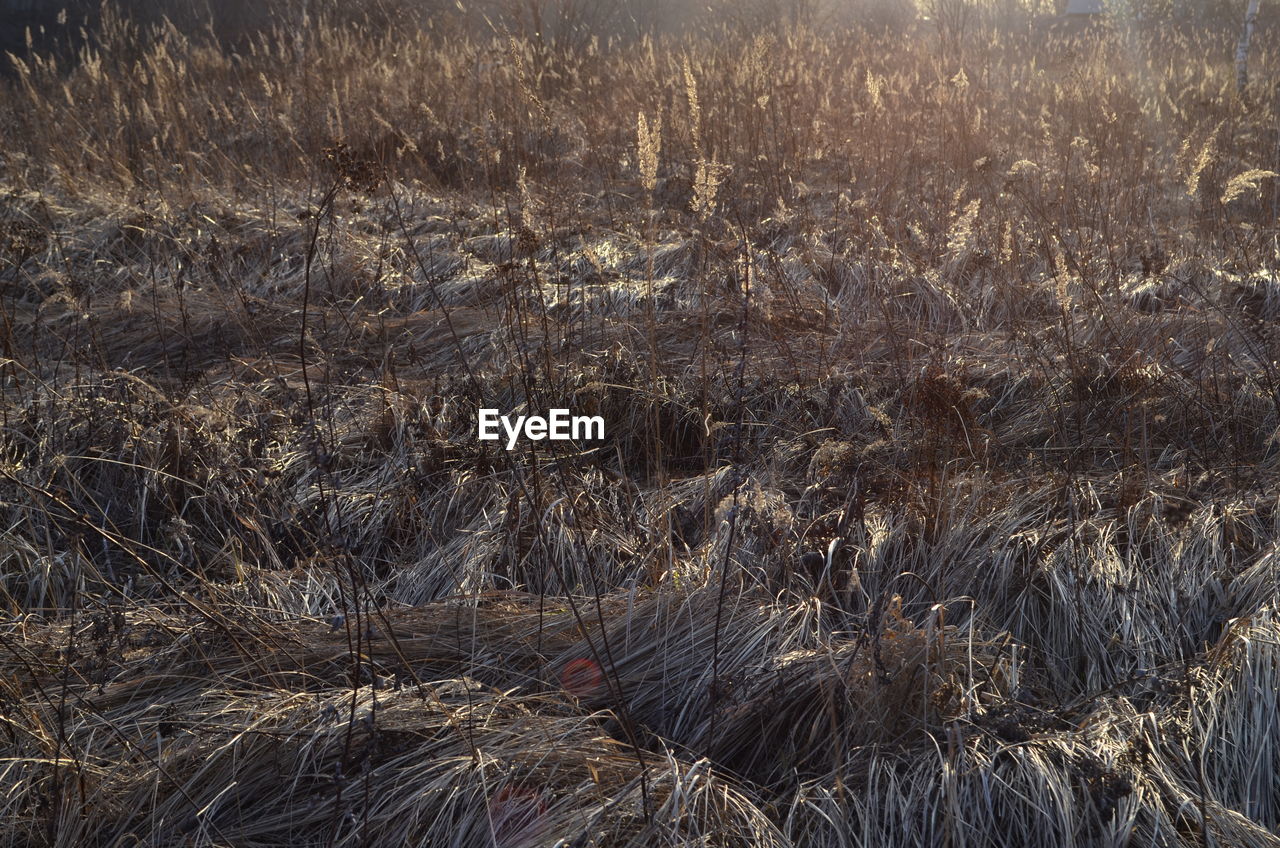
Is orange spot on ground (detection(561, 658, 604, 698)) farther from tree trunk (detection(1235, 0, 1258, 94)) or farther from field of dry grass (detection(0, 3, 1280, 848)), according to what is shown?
tree trunk (detection(1235, 0, 1258, 94))

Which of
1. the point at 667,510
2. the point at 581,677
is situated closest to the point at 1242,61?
the point at 667,510

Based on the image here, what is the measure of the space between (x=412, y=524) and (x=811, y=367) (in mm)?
1664

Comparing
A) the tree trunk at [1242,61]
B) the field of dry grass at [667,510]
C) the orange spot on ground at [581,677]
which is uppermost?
the tree trunk at [1242,61]

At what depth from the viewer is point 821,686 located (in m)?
2.10

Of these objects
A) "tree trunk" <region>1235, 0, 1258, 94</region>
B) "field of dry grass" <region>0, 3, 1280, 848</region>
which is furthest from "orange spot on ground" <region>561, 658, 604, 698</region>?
"tree trunk" <region>1235, 0, 1258, 94</region>

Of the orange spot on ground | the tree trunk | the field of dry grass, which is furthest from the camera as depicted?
Result: the tree trunk

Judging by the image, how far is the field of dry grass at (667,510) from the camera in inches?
74.6

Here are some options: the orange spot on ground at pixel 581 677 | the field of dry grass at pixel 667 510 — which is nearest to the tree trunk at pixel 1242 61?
the field of dry grass at pixel 667 510

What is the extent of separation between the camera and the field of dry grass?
189 centimetres

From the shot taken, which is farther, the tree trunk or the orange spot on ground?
the tree trunk

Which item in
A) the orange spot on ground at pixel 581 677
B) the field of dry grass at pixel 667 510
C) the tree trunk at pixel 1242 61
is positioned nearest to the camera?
the field of dry grass at pixel 667 510

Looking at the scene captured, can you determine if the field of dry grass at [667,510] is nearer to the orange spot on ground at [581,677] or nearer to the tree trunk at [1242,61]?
the orange spot on ground at [581,677]

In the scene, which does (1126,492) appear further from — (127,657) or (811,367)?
(127,657)

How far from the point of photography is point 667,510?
9.00 ft
